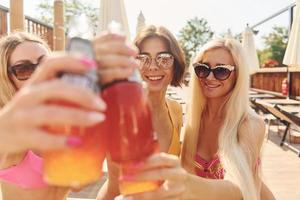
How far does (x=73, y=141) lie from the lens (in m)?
0.61

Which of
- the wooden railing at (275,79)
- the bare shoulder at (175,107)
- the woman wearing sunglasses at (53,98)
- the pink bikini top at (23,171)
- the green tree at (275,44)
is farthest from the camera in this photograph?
the green tree at (275,44)

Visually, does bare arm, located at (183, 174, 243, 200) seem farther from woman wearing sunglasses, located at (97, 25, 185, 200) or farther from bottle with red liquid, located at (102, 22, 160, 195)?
woman wearing sunglasses, located at (97, 25, 185, 200)

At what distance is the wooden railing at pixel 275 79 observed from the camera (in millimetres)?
12895

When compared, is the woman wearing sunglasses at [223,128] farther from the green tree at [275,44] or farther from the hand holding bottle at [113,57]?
the green tree at [275,44]

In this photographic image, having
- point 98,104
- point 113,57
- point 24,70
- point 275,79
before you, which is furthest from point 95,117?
point 275,79

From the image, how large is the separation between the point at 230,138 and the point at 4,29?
220 inches

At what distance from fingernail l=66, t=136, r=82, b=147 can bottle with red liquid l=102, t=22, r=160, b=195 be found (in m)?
0.08

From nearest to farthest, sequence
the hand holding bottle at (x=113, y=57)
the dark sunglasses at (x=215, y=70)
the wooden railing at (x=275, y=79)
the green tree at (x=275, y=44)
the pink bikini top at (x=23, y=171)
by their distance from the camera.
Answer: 1. the hand holding bottle at (x=113, y=57)
2. the pink bikini top at (x=23, y=171)
3. the dark sunglasses at (x=215, y=70)
4. the wooden railing at (x=275, y=79)
5. the green tree at (x=275, y=44)

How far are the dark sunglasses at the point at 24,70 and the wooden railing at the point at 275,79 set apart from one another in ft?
40.3

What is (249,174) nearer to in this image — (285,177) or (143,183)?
(143,183)

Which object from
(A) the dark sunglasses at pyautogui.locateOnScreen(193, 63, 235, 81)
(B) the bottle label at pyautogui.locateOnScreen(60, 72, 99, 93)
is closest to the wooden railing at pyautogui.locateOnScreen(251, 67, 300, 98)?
(A) the dark sunglasses at pyautogui.locateOnScreen(193, 63, 235, 81)

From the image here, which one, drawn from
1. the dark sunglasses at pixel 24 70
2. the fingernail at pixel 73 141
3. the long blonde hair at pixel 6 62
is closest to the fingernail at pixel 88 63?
the fingernail at pixel 73 141

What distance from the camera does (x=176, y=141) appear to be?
2.23 m

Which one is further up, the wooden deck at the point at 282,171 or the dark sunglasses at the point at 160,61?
the dark sunglasses at the point at 160,61
